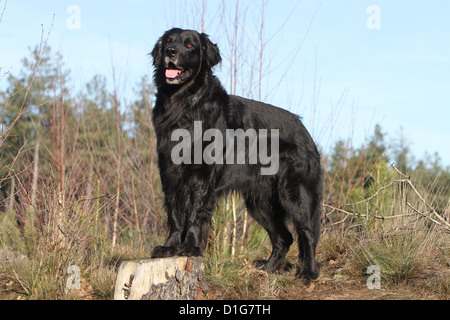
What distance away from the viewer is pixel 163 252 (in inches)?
142

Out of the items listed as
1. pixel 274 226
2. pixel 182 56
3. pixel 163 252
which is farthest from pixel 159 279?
pixel 182 56

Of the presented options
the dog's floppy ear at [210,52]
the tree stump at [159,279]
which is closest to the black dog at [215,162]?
the dog's floppy ear at [210,52]

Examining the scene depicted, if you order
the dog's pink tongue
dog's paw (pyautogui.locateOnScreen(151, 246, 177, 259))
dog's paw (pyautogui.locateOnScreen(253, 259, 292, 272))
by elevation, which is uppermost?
the dog's pink tongue

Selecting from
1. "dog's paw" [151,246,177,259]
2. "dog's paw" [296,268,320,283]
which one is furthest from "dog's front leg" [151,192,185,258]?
"dog's paw" [296,268,320,283]

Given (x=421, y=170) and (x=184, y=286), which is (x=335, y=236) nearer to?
(x=421, y=170)

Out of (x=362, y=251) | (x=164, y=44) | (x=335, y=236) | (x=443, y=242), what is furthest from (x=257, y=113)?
(x=443, y=242)

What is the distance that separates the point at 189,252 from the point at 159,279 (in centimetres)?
34

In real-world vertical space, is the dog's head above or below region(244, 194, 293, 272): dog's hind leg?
above

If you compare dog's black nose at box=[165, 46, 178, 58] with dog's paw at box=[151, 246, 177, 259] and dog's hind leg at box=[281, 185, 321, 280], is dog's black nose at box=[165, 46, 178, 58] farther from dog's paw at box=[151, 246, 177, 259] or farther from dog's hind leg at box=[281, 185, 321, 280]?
dog's hind leg at box=[281, 185, 321, 280]

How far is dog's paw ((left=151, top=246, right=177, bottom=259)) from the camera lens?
11.8 ft

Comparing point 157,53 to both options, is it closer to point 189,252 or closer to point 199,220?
point 199,220

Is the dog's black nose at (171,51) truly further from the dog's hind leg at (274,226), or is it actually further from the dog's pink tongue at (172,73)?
the dog's hind leg at (274,226)

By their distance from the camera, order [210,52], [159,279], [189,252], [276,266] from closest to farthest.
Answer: [159,279]
[189,252]
[210,52]
[276,266]

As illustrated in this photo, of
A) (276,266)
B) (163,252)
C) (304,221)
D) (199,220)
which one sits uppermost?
(199,220)
